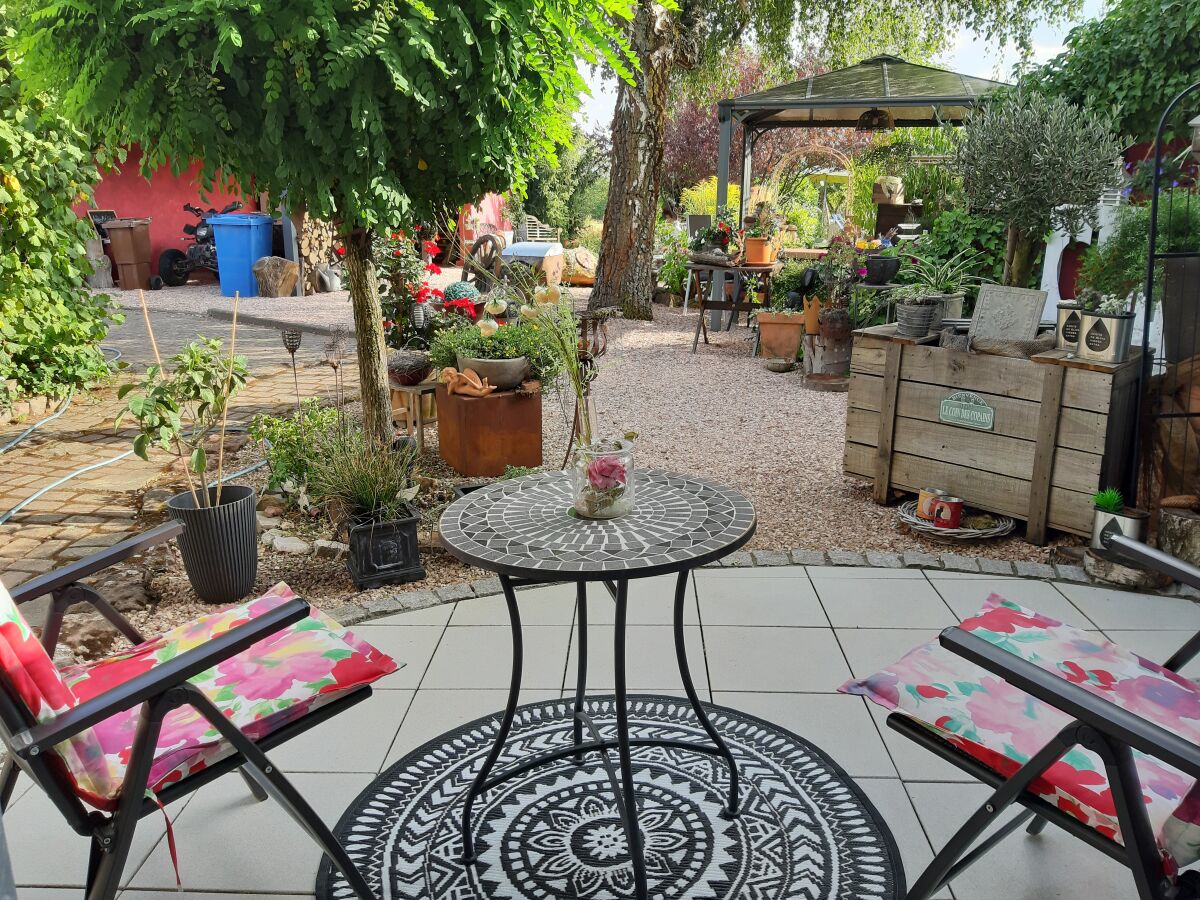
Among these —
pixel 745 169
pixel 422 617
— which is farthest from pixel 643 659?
pixel 745 169

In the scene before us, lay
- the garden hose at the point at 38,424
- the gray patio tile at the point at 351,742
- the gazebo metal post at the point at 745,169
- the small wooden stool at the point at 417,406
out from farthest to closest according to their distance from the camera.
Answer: the gazebo metal post at the point at 745,169
the garden hose at the point at 38,424
the small wooden stool at the point at 417,406
the gray patio tile at the point at 351,742

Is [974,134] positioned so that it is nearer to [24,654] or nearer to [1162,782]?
[1162,782]

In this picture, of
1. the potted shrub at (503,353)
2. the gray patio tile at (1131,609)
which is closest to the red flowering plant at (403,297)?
the potted shrub at (503,353)

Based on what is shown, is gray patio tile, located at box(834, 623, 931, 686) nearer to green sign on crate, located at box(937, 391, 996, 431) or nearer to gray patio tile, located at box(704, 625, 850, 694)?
→ gray patio tile, located at box(704, 625, 850, 694)

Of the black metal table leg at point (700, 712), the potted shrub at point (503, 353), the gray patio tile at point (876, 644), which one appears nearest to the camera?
the black metal table leg at point (700, 712)

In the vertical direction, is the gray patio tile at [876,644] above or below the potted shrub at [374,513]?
below

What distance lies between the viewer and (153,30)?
2793 millimetres

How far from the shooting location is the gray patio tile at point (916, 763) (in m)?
2.24

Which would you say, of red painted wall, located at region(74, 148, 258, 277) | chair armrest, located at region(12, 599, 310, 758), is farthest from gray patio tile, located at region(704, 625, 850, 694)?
red painted wall, located at region(74, 148, 258, 277)

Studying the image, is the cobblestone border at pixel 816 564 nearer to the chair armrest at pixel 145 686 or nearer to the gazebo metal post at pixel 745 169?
the chair armrest at pixel 145 686

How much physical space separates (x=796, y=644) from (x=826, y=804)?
0.82 meters

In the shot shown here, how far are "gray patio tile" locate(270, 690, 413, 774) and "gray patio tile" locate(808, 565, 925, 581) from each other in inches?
65.6

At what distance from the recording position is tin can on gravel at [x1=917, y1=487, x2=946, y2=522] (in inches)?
151

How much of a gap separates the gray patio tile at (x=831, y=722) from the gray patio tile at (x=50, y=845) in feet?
4.85
